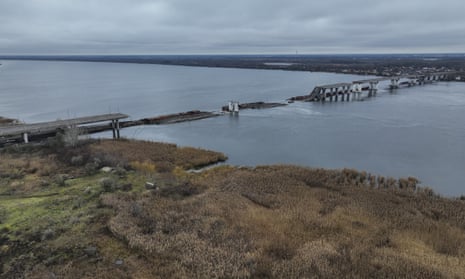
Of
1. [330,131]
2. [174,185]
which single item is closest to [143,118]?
[330,131]

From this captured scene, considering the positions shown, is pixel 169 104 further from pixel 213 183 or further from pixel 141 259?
pixel 141 259

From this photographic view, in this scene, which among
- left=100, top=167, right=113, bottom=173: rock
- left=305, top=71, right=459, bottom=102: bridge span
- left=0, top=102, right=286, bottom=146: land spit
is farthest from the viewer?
left=305, top=71, right=459, bottom=102: bridge span

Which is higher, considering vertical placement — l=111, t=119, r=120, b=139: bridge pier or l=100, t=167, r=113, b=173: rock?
l=111, t=119, r=120, b=139: bridge pier

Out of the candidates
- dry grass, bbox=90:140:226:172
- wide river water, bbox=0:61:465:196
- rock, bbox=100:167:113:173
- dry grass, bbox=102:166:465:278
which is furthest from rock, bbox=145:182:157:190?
wide river water, bbox=0:61:465:196

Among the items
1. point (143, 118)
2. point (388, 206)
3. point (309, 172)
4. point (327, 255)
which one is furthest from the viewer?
point (143, 118)

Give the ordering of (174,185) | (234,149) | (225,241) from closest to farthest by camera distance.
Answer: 1. (225,241)
2. (174,185)
3. (234,149)

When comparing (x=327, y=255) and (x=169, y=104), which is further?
(x=169, y=104)

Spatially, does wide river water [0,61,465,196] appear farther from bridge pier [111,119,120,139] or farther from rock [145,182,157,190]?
rock [145,182,157,190]

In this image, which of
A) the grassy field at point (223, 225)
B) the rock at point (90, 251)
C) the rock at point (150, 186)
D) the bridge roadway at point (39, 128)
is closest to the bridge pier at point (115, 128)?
the bridge roadway at point (39, 128)
